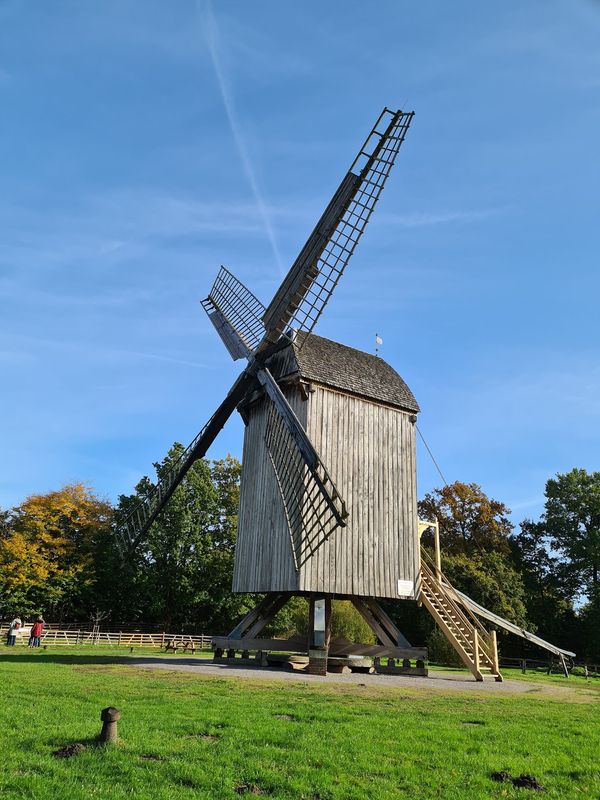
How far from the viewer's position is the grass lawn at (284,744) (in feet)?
15.6

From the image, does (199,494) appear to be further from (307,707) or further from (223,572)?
(307,707)

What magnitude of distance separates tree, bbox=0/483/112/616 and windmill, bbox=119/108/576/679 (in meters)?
19.5

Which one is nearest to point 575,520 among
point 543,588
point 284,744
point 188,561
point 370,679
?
point 543,588

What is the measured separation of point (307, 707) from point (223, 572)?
28401 millimetres

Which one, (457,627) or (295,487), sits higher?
(295,487)

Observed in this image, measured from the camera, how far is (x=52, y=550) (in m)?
35.5

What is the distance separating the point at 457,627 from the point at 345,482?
4.71 metres

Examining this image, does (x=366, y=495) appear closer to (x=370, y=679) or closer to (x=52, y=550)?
(x=370, y=679)

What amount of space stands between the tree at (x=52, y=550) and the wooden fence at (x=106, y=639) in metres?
5.23

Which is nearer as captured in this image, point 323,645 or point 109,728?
point 109,728

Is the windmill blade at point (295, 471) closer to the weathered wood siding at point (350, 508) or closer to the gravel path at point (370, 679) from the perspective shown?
the weathered wood siding at point (350, 508)

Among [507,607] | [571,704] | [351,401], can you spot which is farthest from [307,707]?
[507,607]

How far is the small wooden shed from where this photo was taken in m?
15.1

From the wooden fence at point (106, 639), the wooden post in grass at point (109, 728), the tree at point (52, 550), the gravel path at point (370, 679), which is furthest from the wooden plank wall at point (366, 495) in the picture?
the tree at point (52, 550)
